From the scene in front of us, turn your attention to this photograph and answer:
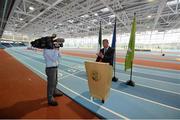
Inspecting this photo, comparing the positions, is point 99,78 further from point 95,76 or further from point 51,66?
point 51,66

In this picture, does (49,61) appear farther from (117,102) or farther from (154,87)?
(154,87)

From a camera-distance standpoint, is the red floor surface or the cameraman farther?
the cameraman

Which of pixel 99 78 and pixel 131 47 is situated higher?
pixel 131 47

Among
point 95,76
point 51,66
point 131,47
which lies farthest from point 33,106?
point 131,47

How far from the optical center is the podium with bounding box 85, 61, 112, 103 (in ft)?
10.7

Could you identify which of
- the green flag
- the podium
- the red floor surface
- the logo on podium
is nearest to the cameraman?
the red floor surface

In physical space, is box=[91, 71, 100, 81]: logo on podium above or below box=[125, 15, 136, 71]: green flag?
below

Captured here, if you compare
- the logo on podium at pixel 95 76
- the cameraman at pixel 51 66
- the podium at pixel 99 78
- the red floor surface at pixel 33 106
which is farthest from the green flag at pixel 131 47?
the cameraman at pixel 51 66

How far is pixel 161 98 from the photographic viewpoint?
3908 mm

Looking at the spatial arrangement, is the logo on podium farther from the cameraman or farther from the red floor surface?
the cameraman

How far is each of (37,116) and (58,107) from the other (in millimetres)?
578

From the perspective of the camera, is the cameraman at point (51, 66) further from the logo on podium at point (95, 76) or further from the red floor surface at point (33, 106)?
the logo on podium at point (95, 76)

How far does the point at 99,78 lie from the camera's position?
342cm

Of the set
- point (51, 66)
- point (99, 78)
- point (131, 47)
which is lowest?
point (99, 78)
